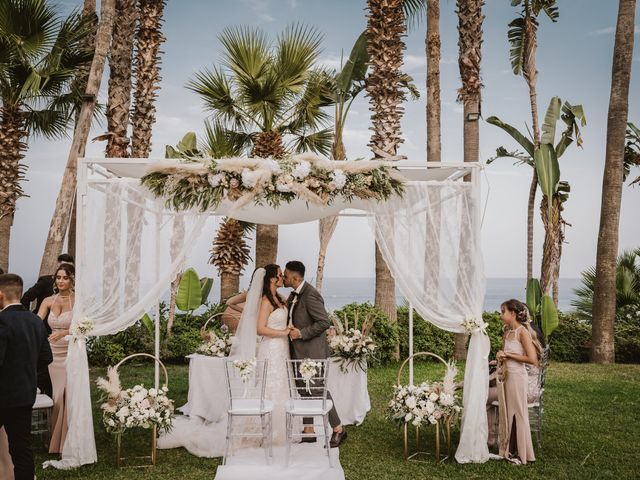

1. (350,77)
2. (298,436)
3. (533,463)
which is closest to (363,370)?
(298,436)

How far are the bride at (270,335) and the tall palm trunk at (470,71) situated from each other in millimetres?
6434

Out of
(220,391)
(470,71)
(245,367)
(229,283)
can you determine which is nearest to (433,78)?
(470,71)

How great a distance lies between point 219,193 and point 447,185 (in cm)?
237

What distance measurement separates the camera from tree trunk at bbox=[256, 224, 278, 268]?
1220 centimetres

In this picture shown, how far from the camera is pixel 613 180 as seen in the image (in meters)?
13.1

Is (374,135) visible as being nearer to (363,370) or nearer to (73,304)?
(363,370)

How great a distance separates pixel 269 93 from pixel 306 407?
25.7 ft

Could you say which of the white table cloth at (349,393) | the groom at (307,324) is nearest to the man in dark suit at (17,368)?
the groom at (307,324)

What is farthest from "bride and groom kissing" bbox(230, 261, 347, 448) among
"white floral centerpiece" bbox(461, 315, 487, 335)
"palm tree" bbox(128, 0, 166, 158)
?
"palm tree" bbox(128, 0, 166, 158)

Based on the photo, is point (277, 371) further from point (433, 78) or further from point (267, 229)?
point (433, 78)

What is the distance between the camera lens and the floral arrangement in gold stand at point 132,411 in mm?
5660

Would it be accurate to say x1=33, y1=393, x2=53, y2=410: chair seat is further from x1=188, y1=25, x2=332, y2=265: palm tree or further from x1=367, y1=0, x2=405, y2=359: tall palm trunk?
x1=367, y1=0, x2=405, y2=359: tall palm trunk

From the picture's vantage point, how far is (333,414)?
6.45 m

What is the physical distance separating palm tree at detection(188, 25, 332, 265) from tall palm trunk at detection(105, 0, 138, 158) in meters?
1.36
